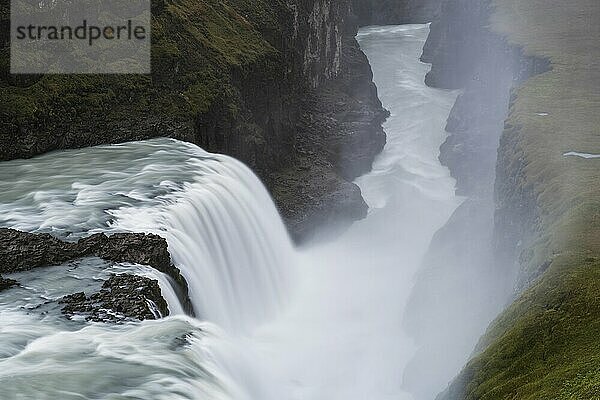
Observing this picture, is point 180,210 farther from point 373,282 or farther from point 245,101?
point 245,101

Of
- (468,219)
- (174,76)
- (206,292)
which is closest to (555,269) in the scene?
(206,292)

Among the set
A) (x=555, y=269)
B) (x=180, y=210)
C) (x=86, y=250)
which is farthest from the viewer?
(x=180, y=210)

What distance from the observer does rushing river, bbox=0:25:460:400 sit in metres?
18.3

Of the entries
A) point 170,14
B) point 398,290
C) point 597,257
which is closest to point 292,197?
point 398,290

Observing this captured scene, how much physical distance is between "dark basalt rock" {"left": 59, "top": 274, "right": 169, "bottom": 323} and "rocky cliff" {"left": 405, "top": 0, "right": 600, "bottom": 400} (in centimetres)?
850

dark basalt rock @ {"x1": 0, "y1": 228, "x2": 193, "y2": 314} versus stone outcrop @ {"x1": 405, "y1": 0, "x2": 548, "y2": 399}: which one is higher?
dark basalt rock @ {"x1": 0, "y1": 228, "x2": 193, "y2": 314}

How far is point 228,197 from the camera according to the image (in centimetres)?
3284

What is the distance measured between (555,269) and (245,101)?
29.1 metres

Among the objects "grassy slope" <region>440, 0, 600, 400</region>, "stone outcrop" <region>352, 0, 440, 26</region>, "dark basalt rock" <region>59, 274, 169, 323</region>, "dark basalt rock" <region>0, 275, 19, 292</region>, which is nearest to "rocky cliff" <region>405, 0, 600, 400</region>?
"grassy slope" <region>440, 0, 600, 400</region>

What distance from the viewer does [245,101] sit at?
49188 mm

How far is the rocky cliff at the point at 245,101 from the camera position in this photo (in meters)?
37.1

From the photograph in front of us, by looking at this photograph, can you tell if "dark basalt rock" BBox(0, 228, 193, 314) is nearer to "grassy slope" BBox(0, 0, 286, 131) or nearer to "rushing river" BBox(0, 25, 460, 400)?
"rushing river" BBox(0, 25, 460, 400)

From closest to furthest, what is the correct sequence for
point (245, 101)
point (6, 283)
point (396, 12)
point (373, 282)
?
1. point (6, 283)
2. point (373, 282)
3. point (245, 101)
4. point (396, 12)

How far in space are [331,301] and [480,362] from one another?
57.7 ft
